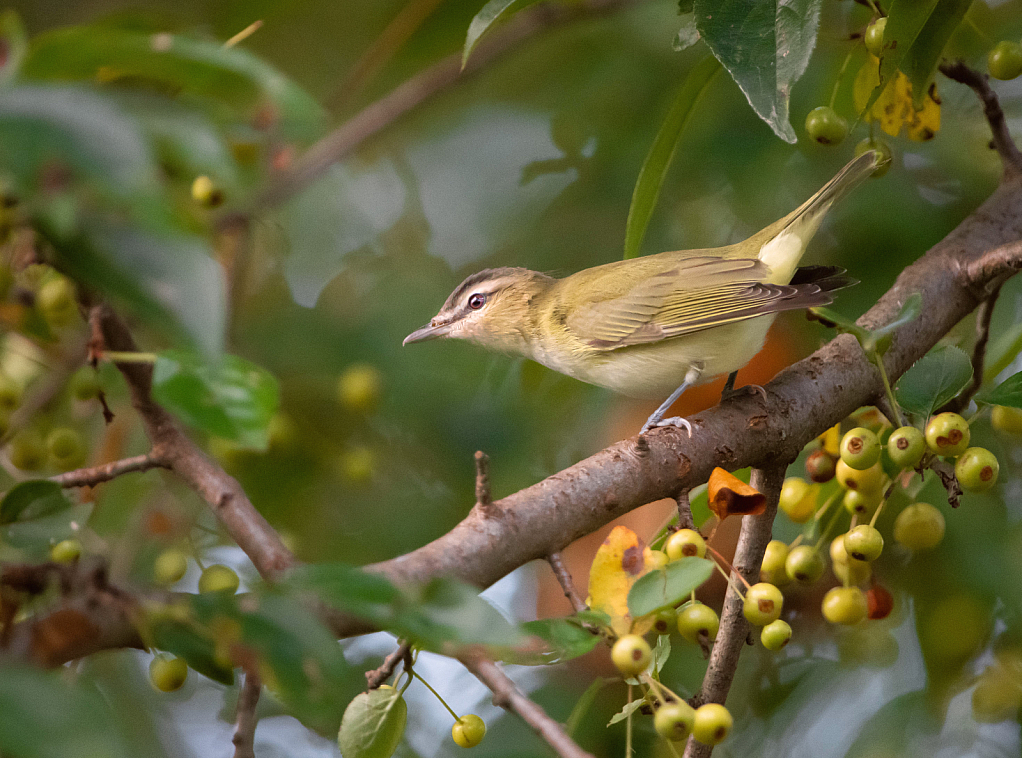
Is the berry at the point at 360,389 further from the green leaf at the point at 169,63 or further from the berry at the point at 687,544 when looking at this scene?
the green leaf at the point at 169,63

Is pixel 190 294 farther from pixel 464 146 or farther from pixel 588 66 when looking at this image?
pixel 464 146

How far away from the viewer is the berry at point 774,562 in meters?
→ 2.06

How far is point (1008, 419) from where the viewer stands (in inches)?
81.6

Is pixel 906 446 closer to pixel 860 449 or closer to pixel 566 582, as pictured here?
pixel 860 449

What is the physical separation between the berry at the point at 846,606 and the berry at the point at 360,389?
2.09 meters

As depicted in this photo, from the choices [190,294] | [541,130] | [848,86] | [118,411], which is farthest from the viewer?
[541,130]

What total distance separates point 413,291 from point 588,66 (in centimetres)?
127

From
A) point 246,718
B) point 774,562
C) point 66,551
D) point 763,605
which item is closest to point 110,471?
point 66,551

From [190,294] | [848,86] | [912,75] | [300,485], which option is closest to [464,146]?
[300,485]

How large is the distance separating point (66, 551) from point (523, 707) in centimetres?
88

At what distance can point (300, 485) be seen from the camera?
3.57m

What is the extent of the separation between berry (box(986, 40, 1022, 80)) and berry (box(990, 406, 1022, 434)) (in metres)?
0.96

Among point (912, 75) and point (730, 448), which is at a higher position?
point (912, 75)

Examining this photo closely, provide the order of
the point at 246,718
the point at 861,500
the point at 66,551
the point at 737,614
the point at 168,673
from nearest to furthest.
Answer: the point at 246,718 → the point at 66,551 → the point at 168,673 → the point at 737,614 → the point at 861,500
